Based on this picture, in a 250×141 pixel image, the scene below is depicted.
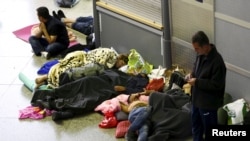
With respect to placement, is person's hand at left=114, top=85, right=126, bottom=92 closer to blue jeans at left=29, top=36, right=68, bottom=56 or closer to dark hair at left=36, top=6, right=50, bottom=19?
→ blue jeans at left=29, top=36, right=68, bottom=56

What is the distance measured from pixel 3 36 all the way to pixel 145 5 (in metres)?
2.69

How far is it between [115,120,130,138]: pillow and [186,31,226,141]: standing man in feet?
2.74

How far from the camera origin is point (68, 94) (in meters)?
5.57

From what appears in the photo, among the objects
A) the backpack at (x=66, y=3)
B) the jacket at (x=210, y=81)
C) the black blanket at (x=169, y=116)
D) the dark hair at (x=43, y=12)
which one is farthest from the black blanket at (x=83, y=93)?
the backpack at (x=66, y=3)

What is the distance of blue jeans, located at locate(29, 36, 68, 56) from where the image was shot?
6.77 meters

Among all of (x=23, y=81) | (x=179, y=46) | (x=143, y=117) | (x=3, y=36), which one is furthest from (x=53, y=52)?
(x=143, y=117)

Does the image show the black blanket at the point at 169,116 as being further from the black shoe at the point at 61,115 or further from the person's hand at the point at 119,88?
the black shoe at the point at 61,115

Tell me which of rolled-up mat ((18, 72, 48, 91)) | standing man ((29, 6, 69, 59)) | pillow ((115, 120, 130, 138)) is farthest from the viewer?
standing man ((29, 6, 69, 59))

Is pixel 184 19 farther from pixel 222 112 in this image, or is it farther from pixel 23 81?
pixel 23 81

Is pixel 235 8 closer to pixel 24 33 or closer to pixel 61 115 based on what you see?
pixel 61 115

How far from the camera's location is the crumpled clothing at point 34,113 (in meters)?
5.43

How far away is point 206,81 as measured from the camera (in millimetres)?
4109

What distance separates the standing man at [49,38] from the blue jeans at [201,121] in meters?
2.81

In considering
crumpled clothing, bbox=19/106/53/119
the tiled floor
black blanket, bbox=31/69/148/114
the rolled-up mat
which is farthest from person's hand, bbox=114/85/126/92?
the rolled-up mat
